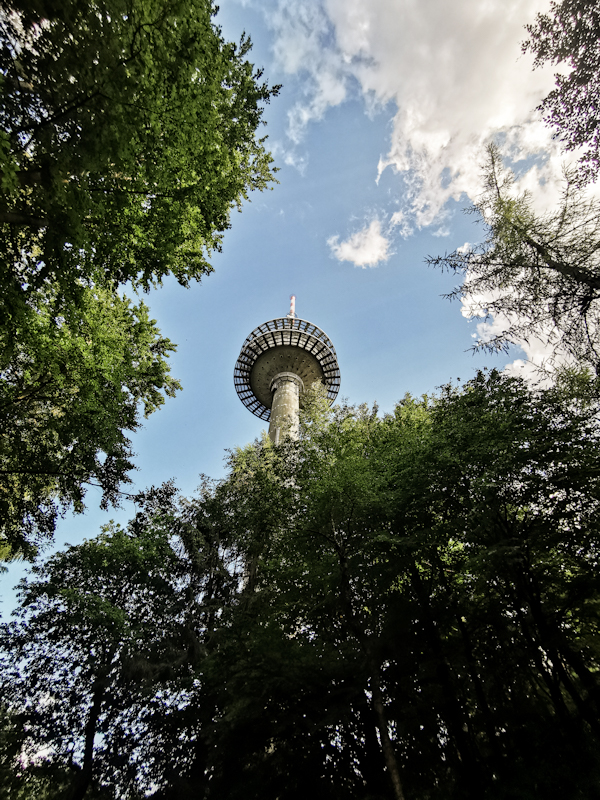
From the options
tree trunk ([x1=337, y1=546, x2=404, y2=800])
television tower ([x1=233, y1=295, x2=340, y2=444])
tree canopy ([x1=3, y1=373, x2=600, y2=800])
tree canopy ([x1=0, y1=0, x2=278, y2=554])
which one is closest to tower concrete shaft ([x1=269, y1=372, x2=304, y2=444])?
television tower ([x1=233, y1=295, x2=340, y2=444])

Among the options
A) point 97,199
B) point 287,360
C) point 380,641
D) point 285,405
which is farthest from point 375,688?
point 287,360

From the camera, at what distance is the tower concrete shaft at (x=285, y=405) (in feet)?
86.3

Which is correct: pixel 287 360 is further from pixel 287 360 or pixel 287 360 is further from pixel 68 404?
Answer: pixel 68 404

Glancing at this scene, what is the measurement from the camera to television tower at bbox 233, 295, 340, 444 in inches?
1262

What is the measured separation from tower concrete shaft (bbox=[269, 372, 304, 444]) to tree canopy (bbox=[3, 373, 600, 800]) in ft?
42.9

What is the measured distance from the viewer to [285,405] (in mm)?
29969

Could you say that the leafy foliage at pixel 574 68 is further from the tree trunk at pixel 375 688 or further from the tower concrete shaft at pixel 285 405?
the tower concrete shaft at pixel 285 405

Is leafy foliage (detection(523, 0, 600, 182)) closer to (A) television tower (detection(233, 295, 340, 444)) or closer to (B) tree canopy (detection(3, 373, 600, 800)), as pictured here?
(B) tree canopy (detection(3, 373, 600, 800))

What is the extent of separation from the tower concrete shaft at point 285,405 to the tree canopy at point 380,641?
1307 centimetres

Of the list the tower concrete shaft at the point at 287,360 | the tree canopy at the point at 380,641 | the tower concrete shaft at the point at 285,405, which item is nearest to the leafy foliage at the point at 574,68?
the tree canopy at the point at 380,641

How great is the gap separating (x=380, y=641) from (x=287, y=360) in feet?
83.2

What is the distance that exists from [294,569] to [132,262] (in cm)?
820

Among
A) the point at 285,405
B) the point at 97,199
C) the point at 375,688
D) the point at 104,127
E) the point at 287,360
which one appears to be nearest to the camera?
the point at 104,127

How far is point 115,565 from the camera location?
44.1 ft
